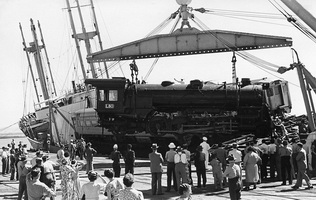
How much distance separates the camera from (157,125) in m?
27.7

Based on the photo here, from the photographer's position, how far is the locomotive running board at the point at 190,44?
28.2 metres

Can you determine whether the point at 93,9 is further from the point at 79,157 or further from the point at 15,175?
the point at 15,175

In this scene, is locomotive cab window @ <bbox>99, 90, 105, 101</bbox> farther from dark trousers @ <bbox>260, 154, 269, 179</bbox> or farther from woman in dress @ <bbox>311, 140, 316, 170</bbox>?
woman in dress @ <bbox>311, 140, 316, 170</bbox>

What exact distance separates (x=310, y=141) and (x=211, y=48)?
12798 millimetres

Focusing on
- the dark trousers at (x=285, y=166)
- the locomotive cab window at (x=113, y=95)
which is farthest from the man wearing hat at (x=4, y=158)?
the dark trousers at (x=285, y=166)

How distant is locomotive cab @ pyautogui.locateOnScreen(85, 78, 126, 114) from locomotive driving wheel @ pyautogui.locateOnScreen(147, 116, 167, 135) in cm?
202

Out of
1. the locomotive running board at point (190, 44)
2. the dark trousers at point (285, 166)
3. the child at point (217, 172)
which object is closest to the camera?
the child at point (217, 172)

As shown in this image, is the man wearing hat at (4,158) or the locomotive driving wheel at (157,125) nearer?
the man wearing hat at (4,158)

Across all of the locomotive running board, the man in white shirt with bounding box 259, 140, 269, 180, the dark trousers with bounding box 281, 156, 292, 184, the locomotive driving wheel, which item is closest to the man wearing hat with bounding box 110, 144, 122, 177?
the man in white shirt with bounding box 259, 140, 269, 180

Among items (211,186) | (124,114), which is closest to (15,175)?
(124,114)

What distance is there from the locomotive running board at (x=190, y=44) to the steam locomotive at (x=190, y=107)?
2.64 m

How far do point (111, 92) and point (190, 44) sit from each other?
5.99m

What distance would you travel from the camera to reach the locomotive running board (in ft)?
92.4

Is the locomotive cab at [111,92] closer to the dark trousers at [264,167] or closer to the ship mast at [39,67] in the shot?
the dark trousers at [264,167]
